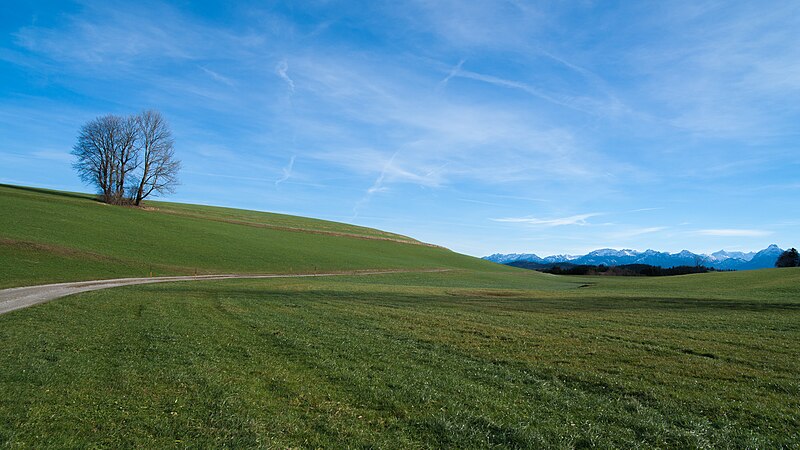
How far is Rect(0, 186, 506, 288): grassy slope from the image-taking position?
45.1 metres

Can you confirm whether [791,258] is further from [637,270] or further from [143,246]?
[143,246]

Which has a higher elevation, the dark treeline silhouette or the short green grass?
the dark treeline silhouette

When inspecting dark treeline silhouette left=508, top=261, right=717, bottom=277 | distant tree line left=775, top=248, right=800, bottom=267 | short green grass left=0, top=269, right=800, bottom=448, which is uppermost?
distant tree line left=775, top=248, right=800, bottom=267

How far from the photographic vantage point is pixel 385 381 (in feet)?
37.8

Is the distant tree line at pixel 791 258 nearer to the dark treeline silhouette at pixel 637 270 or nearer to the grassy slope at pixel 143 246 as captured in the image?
the dark treeline silhouette at pixel 637 270

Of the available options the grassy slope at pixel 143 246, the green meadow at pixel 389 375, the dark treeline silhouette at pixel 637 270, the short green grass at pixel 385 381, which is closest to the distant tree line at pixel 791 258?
the dark treeline silhouette at pixel 637 270

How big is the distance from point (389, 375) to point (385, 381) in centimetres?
55

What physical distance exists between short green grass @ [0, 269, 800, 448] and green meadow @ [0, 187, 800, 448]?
6cm

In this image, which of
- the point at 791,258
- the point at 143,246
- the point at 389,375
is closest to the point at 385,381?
the point at 389,375

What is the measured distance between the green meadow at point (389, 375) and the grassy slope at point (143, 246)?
22.0 meters

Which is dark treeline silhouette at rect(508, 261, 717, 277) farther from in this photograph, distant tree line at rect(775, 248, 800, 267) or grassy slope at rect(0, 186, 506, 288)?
grassy slope at rect(0, 186, 506, 288)

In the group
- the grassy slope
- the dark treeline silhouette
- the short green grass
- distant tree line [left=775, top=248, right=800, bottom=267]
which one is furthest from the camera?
the dark treeline silhouette

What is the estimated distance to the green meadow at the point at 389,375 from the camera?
27.0ft

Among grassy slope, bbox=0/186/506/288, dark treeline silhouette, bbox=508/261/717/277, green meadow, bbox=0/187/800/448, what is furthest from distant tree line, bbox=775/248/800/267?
green meadow, bbox=0/187/800/448
